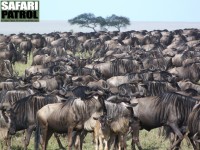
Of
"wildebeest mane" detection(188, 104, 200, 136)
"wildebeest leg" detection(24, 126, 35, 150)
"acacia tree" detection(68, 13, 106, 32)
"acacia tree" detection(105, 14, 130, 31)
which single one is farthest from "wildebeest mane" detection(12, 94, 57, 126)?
"acacia tree" detection(105, 14, 130, 31)

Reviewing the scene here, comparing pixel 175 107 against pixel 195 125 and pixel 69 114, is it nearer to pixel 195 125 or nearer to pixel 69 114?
pixel 195 125

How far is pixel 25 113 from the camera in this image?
444 inches

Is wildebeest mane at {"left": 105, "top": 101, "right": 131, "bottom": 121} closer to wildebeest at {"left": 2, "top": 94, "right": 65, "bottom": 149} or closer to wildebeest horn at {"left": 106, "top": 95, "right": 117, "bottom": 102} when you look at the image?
wildebeest horn at {"left": 106, "top": 95, "right": 117, "bottom": 102}

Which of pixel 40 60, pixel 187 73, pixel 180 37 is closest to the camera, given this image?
pixel 187 73

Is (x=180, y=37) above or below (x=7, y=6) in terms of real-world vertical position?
below

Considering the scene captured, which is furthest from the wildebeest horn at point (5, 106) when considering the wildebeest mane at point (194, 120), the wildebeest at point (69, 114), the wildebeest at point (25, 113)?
the wildebeest mane at point (194, 120)

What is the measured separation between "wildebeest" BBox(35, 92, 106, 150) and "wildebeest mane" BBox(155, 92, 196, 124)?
1230 millimetres

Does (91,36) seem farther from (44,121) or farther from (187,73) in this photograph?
(44,121)

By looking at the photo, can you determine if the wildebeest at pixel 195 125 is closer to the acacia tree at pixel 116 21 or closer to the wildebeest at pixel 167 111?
the wildebeest at pixel 167 111

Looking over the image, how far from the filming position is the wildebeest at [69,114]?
1027cm

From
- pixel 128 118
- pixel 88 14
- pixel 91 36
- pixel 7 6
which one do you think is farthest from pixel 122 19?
pixel 128 118

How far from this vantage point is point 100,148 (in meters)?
10.1

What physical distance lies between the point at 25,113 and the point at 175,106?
3.10 metres

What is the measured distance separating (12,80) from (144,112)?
17.5 feet
